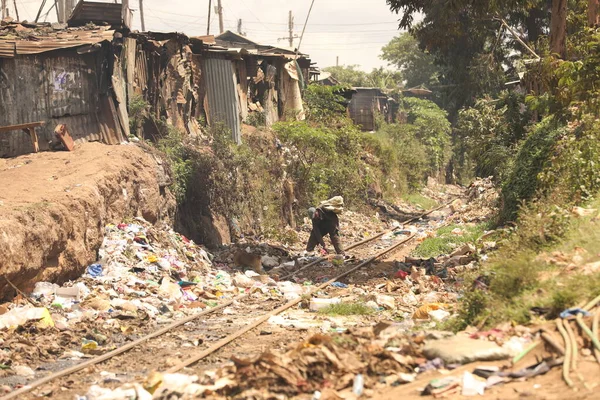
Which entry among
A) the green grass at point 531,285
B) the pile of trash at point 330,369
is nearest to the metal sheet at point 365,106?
the green grass at point 531,285

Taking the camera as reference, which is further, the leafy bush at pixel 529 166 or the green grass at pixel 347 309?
the leafy bush at pixel 529 166

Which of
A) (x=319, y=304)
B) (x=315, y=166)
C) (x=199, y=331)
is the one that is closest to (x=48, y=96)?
(x=319, y=304)

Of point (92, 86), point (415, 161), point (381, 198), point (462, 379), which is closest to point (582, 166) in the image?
point (462, 379)

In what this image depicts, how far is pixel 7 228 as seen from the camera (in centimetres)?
1134

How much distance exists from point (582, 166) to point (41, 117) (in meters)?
11.4

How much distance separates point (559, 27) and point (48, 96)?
11.8 meters

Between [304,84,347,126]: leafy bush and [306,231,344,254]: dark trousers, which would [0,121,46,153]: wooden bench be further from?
[304,84,347,126]: leafy bush

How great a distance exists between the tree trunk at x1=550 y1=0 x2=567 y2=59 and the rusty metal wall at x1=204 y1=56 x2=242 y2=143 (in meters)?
9.79

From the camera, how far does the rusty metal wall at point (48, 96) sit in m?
17.4

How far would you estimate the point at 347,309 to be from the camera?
11.7m

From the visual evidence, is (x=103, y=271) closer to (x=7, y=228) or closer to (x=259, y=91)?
(x=7, y=228)

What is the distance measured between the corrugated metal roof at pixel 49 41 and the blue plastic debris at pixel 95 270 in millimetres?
5799

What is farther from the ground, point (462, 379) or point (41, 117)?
point (41, 117)

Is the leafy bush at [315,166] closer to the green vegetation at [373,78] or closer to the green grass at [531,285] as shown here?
the green grass at [531,285]
